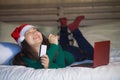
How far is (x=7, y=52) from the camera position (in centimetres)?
185

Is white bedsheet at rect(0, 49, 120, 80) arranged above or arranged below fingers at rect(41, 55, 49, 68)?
below

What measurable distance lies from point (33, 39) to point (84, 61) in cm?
43

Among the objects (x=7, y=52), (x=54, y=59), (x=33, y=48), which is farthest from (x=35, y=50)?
(x=7, y=52)

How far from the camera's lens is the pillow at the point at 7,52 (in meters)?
1.81

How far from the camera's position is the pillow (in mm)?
1814

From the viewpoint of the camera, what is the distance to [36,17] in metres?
2.57

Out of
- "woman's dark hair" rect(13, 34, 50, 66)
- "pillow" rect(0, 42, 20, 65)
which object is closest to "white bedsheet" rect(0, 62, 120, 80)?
"woman's dark hair" rect(13, 34, 50, 66)

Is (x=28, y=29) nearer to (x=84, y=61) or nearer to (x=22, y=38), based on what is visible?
(x=22, y=38)

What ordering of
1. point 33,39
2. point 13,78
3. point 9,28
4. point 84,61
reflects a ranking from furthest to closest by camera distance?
point 9,28
point 84,61
point 33,39
point 13,78

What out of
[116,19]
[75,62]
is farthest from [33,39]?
[116,19]

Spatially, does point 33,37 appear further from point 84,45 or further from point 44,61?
point 84,45

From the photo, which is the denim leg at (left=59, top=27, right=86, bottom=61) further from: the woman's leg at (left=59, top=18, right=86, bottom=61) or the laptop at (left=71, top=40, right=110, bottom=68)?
the laptop at (left=71, top=40, right=110, bottom=68)

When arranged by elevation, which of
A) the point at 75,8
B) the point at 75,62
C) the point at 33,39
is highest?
the point at 75,8

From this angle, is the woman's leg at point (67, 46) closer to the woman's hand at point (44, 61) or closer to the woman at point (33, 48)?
the woman at point (33, 48)
